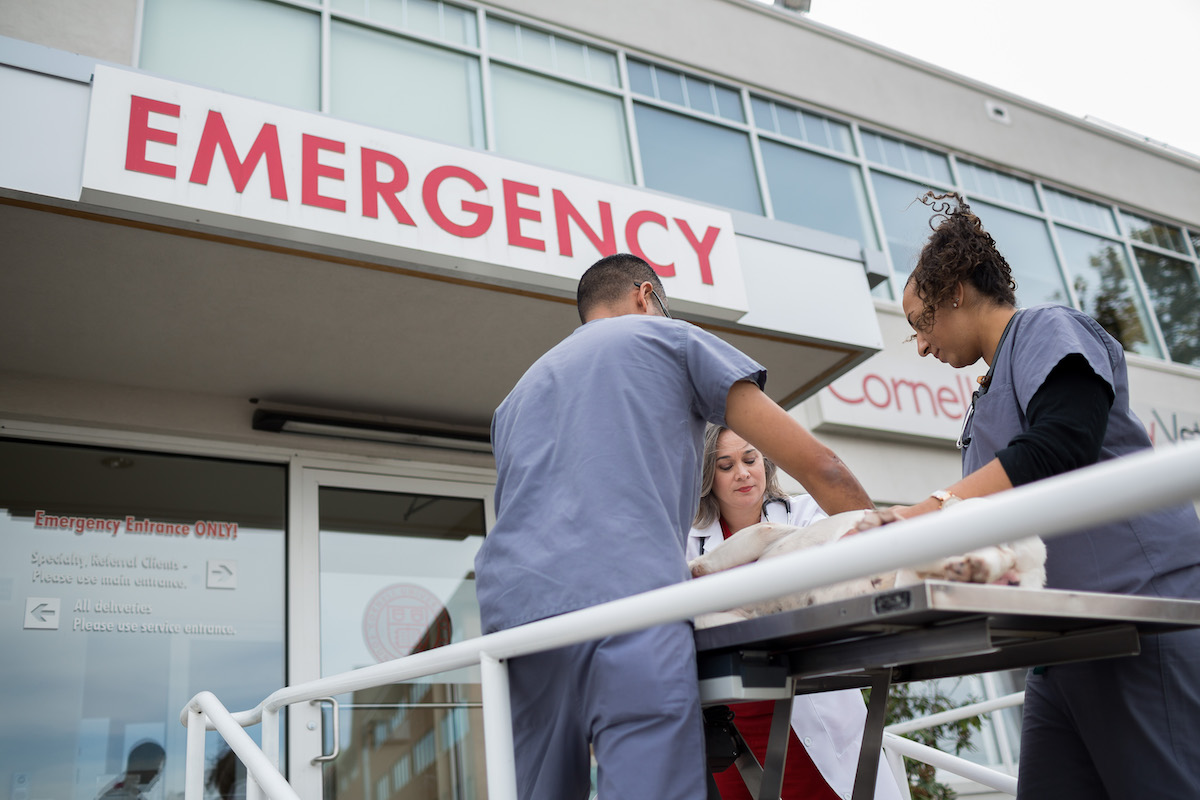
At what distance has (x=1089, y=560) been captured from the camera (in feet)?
5.91

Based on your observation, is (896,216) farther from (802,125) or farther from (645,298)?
(645,298)

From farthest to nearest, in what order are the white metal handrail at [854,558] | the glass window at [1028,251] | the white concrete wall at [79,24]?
the glass window at [1028,251], the white concrete wall at [79,24], the white metal handrail at [854,558]

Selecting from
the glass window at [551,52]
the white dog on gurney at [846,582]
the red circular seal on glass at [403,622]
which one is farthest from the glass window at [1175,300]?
the white dog on gurney at [846,582]

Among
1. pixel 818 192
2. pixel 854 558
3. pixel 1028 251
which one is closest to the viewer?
pixel 854 558

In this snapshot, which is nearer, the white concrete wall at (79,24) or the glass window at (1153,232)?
the white concrete wall at (79,24)

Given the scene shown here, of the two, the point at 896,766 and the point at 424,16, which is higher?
the point at 424,16

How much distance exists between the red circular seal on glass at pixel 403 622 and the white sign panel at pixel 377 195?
2275 millimetres

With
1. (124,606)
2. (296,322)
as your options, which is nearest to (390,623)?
(124,606)

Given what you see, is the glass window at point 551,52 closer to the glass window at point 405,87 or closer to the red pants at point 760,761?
the glass window at point 405,87

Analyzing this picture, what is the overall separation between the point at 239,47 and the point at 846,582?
5916 mm

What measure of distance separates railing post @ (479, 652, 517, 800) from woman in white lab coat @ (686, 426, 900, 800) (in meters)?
1.09

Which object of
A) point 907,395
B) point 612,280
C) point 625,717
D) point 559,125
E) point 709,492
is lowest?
point 625,717

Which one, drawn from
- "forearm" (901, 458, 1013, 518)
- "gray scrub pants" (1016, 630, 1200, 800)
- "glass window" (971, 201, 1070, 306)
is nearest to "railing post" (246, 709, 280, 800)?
"forearm" (901, 458, 1013, 518)

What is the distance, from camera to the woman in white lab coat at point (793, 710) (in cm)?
259
